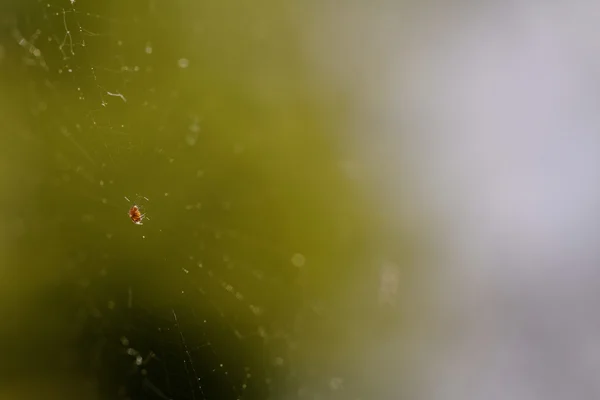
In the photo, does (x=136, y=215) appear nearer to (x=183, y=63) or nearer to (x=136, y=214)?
(x=136, y=214)

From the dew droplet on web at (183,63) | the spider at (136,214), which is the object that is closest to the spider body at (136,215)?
the spider at (136,214)

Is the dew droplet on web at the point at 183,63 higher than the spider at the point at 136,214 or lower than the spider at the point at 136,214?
higher

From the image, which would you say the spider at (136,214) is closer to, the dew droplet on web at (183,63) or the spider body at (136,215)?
the spider body at (136,215)

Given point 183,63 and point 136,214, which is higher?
point 183,63

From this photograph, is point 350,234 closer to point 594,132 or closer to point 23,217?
point 594,132

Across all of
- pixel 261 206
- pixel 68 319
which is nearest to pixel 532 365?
pixel 261 206

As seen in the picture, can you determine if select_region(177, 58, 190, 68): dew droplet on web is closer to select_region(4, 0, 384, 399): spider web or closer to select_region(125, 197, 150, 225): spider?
select_region(4, 0, 384, 399): spider web

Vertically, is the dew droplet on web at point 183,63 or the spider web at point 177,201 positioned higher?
the dew droplet on web at point 183,63

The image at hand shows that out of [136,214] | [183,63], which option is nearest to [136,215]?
[136,214]
